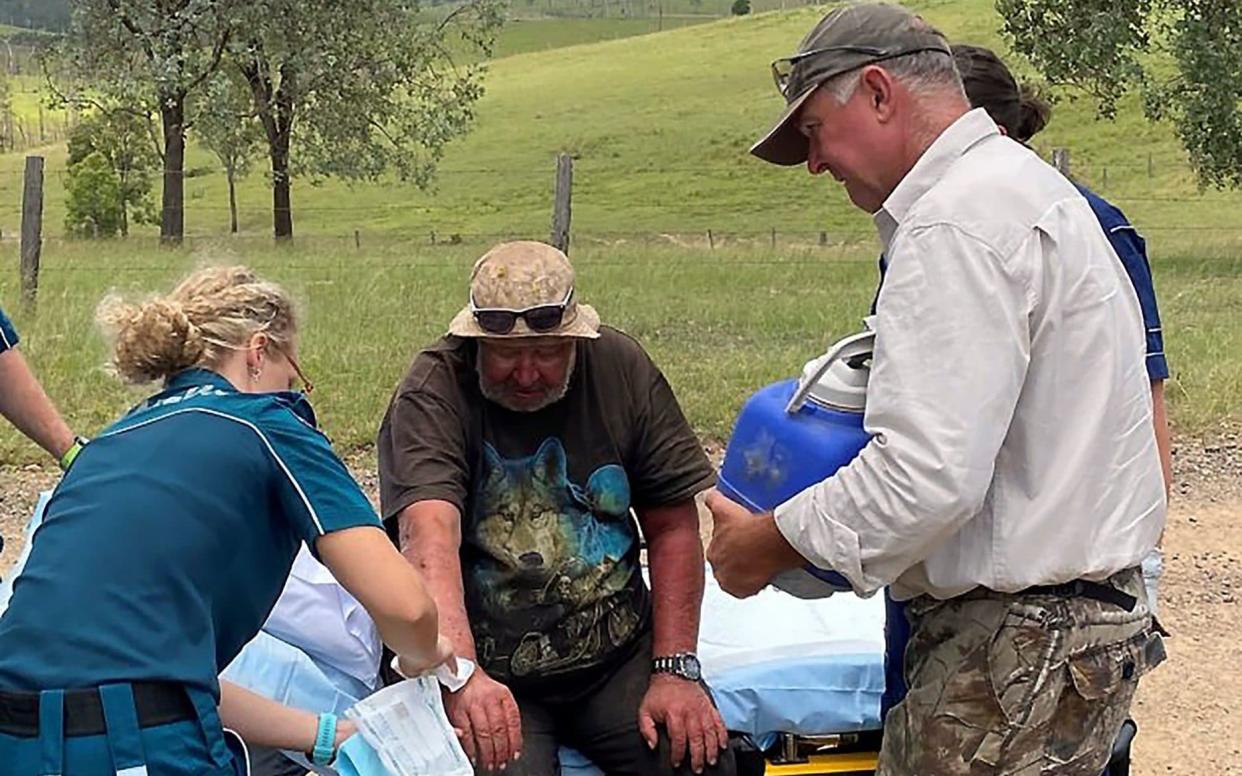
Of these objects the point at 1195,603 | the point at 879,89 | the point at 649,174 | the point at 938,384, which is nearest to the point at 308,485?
the point at 938,384

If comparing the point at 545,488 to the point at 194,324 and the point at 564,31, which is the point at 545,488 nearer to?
the point at 194,324

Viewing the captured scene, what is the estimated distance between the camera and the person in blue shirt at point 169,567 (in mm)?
2078

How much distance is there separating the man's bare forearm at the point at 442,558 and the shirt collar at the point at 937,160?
126 centimetres

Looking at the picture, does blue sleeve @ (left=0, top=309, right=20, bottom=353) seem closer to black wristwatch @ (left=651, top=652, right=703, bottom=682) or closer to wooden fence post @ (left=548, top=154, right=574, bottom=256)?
black wristwatch @ (left=651, top=652, right=703, bottom=682)

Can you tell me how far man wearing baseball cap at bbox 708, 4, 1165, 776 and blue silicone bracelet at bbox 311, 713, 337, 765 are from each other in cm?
80

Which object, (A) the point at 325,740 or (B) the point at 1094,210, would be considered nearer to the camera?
(A) the point at 325,740

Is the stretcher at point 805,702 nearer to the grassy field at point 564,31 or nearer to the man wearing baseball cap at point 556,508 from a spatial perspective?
the man wearing baseball cap at point 556,508

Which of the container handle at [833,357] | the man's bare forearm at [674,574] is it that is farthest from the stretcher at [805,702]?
the container handle at [833,357]

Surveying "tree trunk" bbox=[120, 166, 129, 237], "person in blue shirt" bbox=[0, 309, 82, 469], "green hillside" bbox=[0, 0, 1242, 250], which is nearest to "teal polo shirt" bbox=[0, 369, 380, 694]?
"person in blue shirt" bbox=[0, 309, 82, 469]

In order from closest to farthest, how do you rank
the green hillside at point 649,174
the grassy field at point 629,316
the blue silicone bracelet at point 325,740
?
the blue silicone bracelet at point 325,740, the grassy field at point 629,316, the green hillside at point 649,174

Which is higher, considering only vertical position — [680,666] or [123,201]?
[680,666]

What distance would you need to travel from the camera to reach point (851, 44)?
7.04 ft

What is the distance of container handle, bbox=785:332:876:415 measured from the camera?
7.64 feet

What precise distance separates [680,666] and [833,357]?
1110 mm
